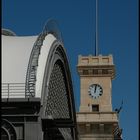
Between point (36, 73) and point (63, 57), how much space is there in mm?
10331

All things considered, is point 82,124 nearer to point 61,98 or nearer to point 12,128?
point 61,98

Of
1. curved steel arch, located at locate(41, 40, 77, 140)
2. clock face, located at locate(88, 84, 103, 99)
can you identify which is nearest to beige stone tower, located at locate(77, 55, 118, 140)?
clock face, located at locate(88, 84, 103, 99)

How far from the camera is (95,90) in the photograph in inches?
3334

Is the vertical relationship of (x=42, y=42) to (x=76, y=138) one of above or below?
above

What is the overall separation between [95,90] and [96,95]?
2.65 ft

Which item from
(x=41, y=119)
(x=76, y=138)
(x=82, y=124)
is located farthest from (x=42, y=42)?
(x=82, y=124)

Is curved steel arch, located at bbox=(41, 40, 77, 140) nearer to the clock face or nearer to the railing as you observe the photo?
the railing

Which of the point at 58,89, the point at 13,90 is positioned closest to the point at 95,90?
the point at 58,89

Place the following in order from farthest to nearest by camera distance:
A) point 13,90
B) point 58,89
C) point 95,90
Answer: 1. point 95,90
2. point 58,89
3. point 13,90

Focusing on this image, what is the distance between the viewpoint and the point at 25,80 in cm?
3875

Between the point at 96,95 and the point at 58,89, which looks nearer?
the point at 58,89

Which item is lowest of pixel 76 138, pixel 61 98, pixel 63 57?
pixel 76 138

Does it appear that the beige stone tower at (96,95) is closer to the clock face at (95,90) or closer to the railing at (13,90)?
the clock face at (95,90)

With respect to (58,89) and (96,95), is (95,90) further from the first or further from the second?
(58,89)
